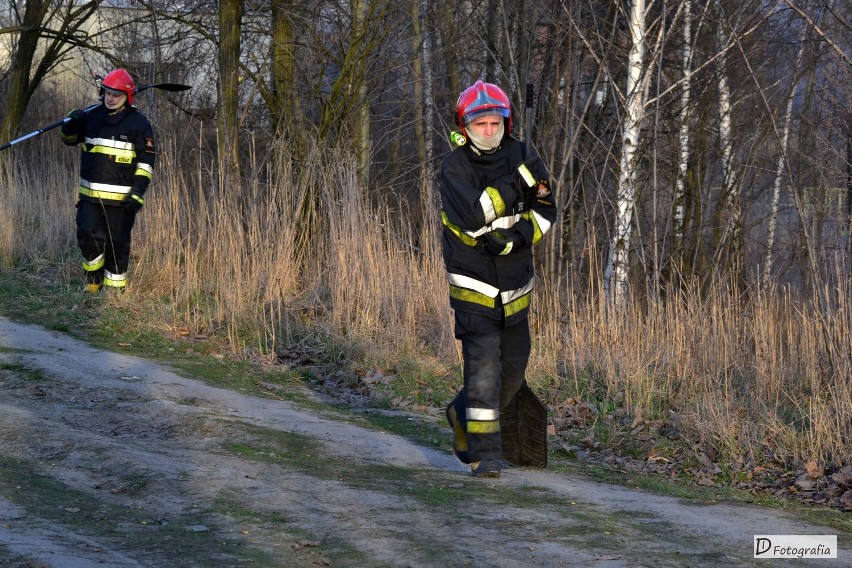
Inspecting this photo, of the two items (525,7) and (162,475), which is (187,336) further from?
(525,7)

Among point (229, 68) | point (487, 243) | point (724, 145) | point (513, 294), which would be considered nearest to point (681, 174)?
point (724, 145)

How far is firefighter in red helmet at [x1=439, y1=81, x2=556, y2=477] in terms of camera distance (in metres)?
5.45

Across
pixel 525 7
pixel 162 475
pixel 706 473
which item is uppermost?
pixel 525 7

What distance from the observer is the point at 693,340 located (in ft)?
27.1

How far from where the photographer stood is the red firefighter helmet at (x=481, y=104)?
5438 millimetres

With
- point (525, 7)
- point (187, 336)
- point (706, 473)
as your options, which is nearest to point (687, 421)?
point (706, 473)

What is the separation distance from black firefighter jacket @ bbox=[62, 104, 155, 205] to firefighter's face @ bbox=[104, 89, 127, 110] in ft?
0.27

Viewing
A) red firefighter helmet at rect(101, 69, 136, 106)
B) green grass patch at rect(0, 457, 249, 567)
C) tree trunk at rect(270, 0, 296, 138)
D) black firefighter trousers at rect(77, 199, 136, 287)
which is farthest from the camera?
tree trunk at rect(270, 0, 296, 138)

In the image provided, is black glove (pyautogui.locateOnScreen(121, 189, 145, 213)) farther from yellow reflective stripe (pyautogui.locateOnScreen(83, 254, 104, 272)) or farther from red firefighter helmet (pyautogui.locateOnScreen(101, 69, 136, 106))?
red firefighter helmet (pyautogui.locateOnScreen(101, 69, 136, 106))

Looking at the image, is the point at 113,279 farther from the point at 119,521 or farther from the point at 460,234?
the point at 119,521

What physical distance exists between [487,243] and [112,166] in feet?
18.4

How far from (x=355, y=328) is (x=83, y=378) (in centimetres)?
253

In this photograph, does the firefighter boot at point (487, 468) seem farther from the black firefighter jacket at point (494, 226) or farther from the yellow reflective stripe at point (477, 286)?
the yellow reflective stripe at point (477, 286)

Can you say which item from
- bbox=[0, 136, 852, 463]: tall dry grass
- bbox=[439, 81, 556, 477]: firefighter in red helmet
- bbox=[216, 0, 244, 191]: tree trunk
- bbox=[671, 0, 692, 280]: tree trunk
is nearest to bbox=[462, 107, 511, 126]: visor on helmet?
bbox=[439, 81, 556, 477]: firefighter in red helmet
